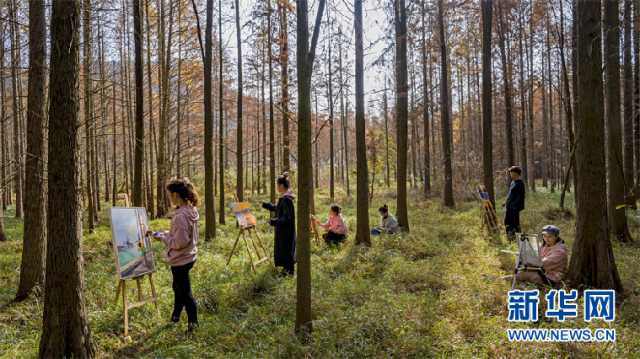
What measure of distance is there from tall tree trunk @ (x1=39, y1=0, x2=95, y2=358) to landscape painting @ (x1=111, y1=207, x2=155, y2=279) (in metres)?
1.02

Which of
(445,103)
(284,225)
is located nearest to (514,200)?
(284,225)

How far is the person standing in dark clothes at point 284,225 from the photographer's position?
6.85 metres

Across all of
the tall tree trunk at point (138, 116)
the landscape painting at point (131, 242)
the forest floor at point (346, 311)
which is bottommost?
the forest floor at point (346, 311)

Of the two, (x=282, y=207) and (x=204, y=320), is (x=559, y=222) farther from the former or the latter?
(x=204, y=320)

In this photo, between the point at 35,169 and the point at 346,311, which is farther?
the point at 35,169

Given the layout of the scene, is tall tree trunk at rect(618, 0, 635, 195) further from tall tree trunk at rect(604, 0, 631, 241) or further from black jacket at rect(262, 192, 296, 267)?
black jacket at rect(262, 192, 296, 267)

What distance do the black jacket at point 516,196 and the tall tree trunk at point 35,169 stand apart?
388 inches

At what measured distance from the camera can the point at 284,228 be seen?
7.09 metres

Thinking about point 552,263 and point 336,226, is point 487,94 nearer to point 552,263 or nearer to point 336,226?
point 336,226

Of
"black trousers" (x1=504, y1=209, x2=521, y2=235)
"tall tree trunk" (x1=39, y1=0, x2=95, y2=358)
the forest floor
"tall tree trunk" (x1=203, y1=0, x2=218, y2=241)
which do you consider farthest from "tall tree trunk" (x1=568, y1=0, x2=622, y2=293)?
"tall tree trunk" (x1=203, y1=0, x2=218, y2=241)

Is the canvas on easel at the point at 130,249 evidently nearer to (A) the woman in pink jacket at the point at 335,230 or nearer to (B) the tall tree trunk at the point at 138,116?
(B) the tall tree trunk at the point at 138,116

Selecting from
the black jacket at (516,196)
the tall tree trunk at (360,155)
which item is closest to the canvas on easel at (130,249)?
the tall tree trunk at (360,155)

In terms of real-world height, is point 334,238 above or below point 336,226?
below

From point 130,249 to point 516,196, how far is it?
8642mm
